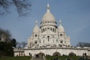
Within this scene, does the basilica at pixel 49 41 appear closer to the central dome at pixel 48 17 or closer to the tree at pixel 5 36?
the central dome at pixel 48 17

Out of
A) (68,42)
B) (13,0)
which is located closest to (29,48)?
(68,42)

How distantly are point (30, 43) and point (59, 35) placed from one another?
11989 millimetres

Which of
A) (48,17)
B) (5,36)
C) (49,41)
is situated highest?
(48,17)

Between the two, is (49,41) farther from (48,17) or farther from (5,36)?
(5,36)

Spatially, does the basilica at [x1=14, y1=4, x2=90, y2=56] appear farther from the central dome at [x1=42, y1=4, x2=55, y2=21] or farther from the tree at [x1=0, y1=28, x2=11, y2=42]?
the tree at [x1=0, y1=28, x2=11, y2=42]

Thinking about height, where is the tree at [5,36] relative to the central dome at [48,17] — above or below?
below

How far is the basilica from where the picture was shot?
97062mm

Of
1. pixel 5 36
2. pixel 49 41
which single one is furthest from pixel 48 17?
pixel 5 36

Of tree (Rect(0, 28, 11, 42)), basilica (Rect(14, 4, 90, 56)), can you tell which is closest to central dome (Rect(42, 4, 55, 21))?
basilica (Rect(14, 4, 90, 56))

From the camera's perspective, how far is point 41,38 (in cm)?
10600

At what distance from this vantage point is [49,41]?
4124 inches

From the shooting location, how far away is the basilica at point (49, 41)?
9706 centimetres

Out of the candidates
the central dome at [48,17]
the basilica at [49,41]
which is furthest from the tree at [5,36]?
Result: the central dome at [48,17]

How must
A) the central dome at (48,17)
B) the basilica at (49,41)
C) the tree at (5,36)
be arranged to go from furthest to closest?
the central dome at (48,17), the basilica at (49,41), the tree at (5,36)
